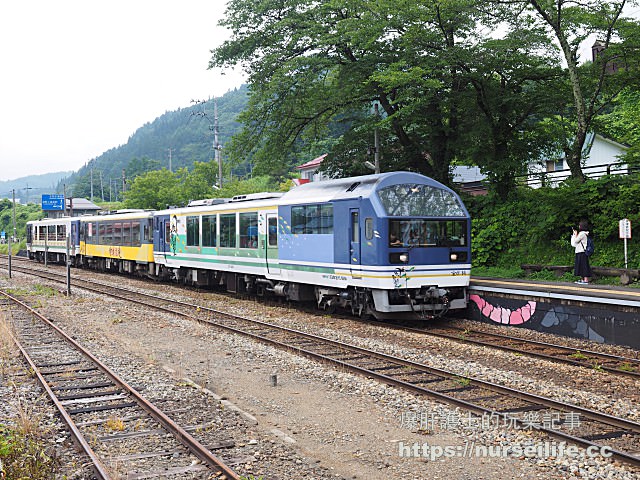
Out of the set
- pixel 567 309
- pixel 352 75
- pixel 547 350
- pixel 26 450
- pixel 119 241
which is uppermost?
pixel 352 75

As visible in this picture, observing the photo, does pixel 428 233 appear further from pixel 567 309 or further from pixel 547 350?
pixel 547 350

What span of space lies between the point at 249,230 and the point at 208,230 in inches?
121

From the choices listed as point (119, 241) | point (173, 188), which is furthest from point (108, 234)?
point (173, 188)

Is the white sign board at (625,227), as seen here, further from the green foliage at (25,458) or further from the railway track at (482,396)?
the green foliage at (25,458)

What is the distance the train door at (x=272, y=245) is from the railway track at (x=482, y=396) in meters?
3.58

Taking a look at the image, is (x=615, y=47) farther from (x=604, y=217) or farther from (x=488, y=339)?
(x=488, y=339)

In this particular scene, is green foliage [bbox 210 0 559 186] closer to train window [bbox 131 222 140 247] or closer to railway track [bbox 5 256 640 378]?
train window [bbox 131 222 140 247]

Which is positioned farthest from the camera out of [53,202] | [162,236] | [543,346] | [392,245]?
[53,202]

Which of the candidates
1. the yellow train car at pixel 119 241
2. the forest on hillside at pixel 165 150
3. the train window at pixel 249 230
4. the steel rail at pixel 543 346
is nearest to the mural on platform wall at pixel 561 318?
the steel rail at pixel 543 346

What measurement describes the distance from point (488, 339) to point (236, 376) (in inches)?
202

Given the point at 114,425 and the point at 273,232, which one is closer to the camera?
the point at 114,425

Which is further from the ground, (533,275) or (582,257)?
(582,257)

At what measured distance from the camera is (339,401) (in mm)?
8289

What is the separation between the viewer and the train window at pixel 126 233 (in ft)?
93.9
